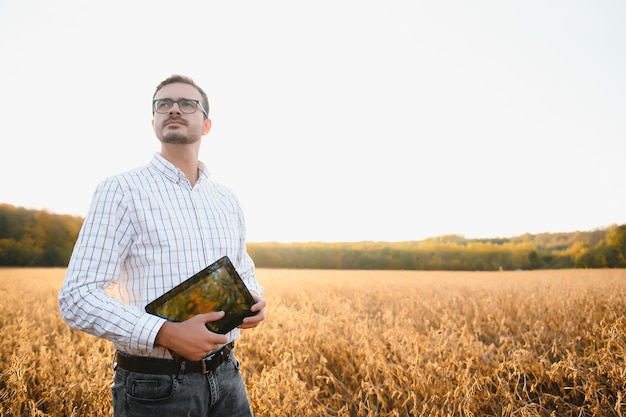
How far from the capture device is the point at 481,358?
4008 millimetres

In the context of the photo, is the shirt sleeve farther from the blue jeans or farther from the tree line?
the tree line

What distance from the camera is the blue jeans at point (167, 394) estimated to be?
1549 mm

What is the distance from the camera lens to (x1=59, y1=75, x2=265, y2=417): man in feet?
4.68

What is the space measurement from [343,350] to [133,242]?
11.0 ft

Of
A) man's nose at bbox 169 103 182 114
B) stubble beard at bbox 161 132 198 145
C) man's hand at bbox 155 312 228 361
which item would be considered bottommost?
man's hand at bbox 155 312 228 361

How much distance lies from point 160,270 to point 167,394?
1.66 ft

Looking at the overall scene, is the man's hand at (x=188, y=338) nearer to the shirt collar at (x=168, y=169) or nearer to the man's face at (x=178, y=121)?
the shirt collar at (x=168, y=169)

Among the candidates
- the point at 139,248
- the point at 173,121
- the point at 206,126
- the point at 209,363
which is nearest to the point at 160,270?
the point at 139,248

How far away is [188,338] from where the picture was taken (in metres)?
1.42

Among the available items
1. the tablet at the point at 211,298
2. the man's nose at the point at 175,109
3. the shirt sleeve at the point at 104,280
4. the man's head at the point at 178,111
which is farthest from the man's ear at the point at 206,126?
the tablet at the point at 211,298

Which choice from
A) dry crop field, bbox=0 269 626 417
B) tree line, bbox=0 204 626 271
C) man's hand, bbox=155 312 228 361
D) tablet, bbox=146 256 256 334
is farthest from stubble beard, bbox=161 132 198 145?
tree line, bbox=0 204 626 271

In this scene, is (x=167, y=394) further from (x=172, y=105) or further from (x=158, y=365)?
(x=172, y=105)

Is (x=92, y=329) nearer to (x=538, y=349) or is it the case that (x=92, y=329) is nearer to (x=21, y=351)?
(x=21, y=351)

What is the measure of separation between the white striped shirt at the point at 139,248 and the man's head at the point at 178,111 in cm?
16
